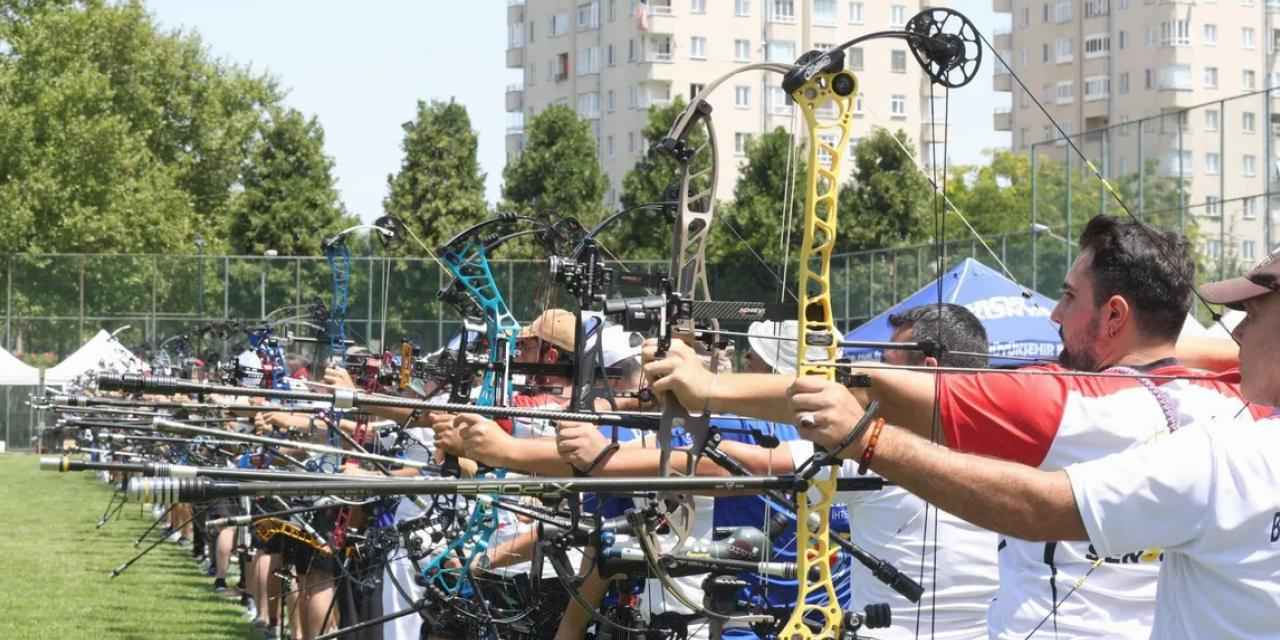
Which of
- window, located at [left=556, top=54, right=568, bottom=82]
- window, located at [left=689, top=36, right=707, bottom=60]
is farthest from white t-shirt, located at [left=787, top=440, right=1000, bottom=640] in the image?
window, located at [left=556, top=54, right=568, bottom=82]

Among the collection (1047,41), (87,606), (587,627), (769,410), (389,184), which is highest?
(1047,41)

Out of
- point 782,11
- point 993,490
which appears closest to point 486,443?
point 993,490

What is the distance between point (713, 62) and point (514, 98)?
13491mm

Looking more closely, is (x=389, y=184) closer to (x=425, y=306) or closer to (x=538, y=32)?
(x=425, y=306)

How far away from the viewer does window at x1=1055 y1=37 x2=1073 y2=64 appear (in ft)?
221

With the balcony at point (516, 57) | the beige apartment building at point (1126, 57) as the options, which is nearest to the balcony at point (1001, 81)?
the beige apartment building at point (1126, 57)

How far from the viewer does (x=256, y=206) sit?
4181 cm

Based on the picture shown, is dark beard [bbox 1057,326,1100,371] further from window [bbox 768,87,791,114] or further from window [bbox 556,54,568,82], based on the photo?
window [bbox 556,54,568,82]

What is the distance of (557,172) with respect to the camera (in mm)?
38312

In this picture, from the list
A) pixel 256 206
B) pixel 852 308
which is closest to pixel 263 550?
pixel 852 308

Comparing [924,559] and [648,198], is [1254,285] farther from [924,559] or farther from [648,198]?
[648,198]

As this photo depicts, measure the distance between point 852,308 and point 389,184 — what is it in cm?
1316

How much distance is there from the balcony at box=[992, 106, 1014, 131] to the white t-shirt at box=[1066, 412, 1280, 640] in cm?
7270

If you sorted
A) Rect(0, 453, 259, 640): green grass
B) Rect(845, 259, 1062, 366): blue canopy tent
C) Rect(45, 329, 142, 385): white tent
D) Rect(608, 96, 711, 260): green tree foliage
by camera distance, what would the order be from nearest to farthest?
Rect(845, 259, 1062, 366): blue canopy tent → Rect(0, 453, 259, 640): green grass → Rect(45, 329, 142, 385): white tent → Rect(608, 96, 711, 260): green tree foliage
